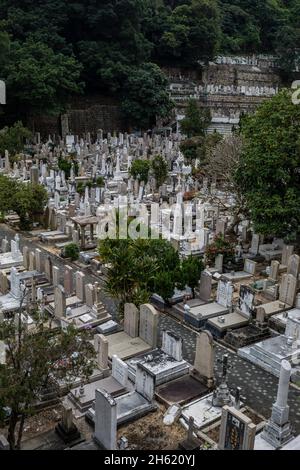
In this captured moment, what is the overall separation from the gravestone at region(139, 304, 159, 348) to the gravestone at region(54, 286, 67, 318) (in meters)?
2.26

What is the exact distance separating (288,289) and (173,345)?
4648mm

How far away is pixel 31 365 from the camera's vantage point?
7.68m

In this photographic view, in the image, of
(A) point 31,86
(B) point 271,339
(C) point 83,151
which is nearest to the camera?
(B) point 271,339

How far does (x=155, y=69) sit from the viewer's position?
1828 inches

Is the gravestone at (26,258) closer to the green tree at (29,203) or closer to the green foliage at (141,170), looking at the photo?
the green tree at (29,203)

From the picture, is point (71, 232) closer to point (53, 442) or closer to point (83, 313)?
point (83, 313)

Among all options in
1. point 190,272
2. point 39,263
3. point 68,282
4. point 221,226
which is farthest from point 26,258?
point 221,226

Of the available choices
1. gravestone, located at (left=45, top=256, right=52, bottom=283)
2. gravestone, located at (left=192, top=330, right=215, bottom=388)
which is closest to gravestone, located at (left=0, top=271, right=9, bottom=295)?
gravestone, located at (left=45, top=256, right=52, bottom=283)

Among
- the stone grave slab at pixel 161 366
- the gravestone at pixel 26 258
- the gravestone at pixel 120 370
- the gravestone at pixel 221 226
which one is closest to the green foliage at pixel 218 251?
the gravestone at pixel 221 226

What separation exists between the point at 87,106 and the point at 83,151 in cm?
1399

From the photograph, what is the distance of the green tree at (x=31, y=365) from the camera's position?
24.1 ft

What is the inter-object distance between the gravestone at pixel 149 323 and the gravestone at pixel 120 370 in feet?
5.25

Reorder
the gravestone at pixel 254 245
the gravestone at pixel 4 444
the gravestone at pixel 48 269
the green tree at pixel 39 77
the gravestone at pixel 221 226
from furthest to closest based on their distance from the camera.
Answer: the green tree at pixel 39 77 → the gravestone at pixel 221 226 → the gravestone at pixel 254 245 → the gravestone at pixel 48 269 → the gravestone at pixel 4 444
